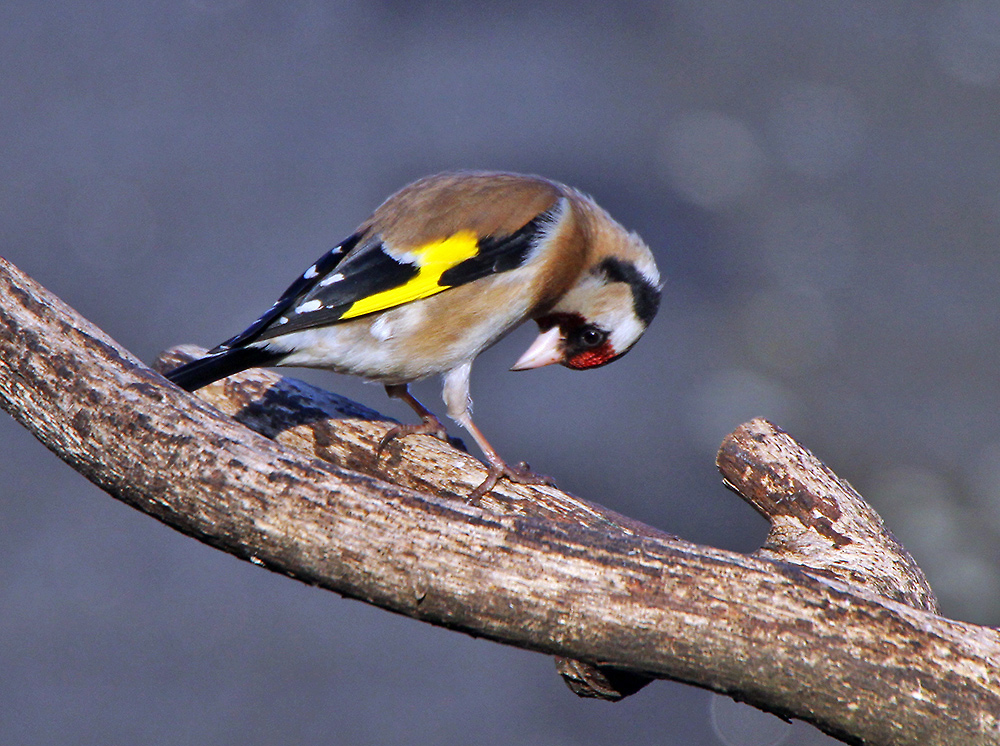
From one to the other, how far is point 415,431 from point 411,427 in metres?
0.01

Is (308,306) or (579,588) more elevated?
(308,306)

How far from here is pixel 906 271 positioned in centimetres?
324

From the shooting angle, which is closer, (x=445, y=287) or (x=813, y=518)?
(x=813, y=518)

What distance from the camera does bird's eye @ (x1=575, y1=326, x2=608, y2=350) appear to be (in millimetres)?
1968

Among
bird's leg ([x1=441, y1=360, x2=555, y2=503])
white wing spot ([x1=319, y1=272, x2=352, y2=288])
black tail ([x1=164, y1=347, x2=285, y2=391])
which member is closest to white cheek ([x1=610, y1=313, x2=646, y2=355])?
bird's leg ([x1=441, y1=360, x2=555, y2=503])

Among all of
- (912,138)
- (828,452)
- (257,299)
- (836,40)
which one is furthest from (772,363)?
(257,299)

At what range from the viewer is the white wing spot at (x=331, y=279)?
66.5 inches

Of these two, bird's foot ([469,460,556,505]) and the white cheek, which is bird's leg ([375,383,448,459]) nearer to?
bird's foot ([469,460,556,505])

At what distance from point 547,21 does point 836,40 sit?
1005mm

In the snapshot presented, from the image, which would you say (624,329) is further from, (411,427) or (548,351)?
(411,427)

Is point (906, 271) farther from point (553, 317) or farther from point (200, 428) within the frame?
point (200, 428)

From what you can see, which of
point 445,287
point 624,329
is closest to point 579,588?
point 445,287

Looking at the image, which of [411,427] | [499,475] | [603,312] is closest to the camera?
[499,475]

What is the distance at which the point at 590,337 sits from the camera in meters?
1.98
